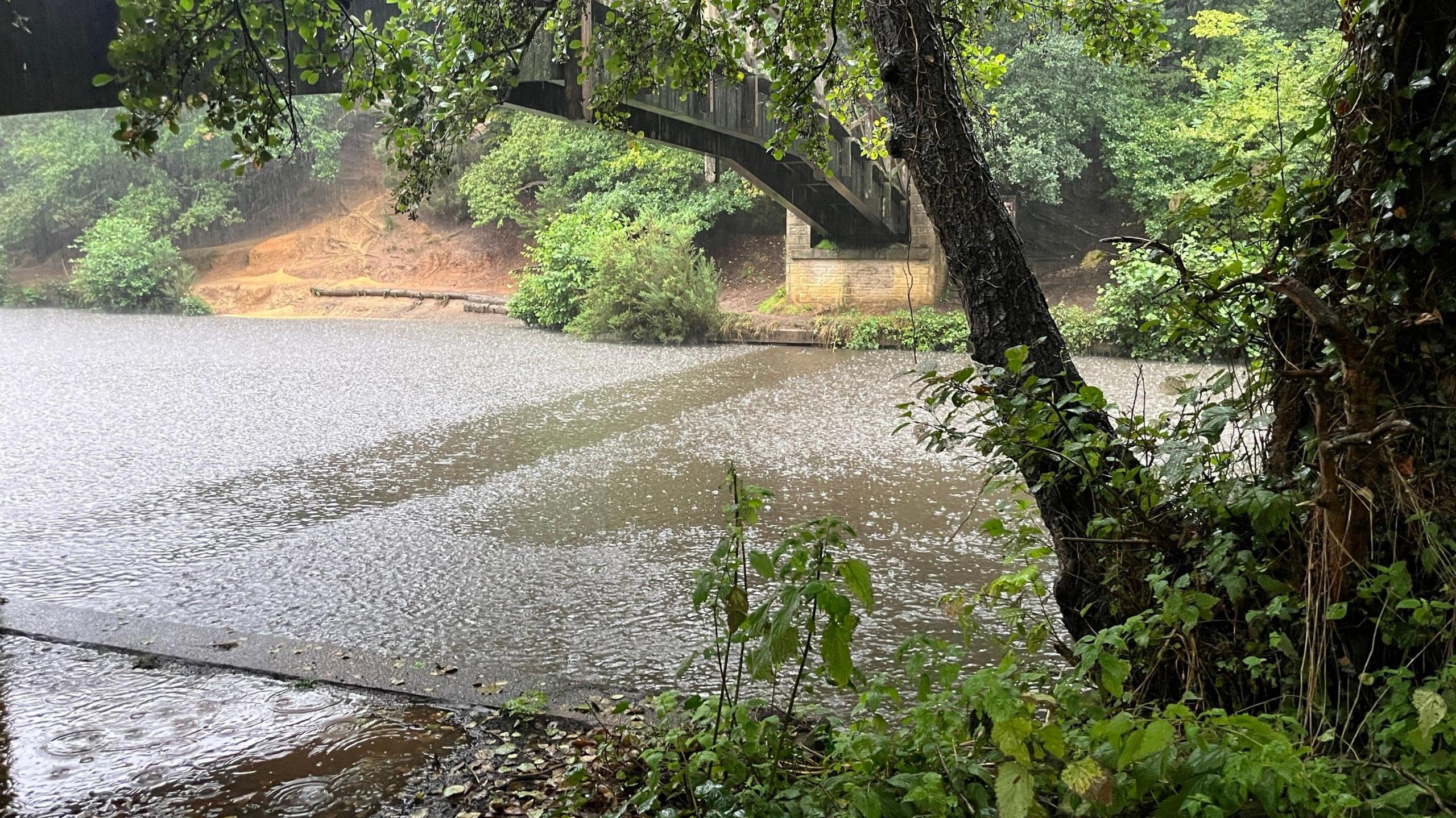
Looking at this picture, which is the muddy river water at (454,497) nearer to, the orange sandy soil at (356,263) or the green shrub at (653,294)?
the green shrub at (653,294)

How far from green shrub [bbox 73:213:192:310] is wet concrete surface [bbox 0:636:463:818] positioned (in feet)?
71.9

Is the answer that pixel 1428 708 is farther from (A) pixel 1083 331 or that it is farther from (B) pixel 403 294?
(B) pixel 403 294

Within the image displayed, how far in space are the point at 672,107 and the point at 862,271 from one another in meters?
6.79

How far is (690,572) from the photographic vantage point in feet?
15.5

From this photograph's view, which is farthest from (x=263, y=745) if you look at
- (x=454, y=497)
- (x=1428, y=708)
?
(x=454, y=497)

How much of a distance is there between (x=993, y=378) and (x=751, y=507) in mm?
853

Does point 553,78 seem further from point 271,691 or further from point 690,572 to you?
point 271,691

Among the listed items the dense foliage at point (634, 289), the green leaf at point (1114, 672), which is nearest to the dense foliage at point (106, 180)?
the dense foliage at point (634, 289)

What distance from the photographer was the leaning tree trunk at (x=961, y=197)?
3.14 m

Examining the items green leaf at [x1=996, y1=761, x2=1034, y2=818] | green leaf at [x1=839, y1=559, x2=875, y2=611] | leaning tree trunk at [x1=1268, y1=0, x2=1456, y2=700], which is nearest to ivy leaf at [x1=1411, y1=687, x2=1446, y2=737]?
leaning tree trunk at [x1=1268, y1=0, x2=1456, y2=700]

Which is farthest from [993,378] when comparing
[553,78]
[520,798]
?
[553,78]

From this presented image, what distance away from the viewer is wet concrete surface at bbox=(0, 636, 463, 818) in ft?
8.87

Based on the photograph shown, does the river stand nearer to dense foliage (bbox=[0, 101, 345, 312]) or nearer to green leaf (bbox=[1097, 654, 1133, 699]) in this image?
green leaf (bbox=[1097, 654, 1133, 699])

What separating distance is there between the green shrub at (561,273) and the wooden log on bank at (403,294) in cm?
317
